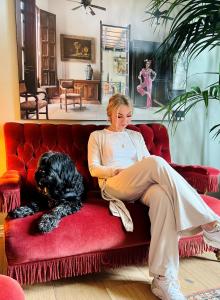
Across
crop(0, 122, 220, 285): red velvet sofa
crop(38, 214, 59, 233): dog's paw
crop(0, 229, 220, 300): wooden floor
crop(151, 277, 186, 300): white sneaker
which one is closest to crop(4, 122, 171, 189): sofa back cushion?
crop(0, 122, 220, 285): red velvet sofa

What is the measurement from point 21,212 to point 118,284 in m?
0.69

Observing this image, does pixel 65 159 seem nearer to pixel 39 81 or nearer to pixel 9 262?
pixel 9 262

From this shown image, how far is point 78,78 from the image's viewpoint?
7.29 feet

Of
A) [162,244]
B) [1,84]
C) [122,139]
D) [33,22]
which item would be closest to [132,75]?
[122,139]

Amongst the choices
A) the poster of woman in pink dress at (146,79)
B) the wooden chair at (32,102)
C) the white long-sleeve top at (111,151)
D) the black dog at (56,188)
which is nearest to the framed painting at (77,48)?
the wooden chair at (32,102)

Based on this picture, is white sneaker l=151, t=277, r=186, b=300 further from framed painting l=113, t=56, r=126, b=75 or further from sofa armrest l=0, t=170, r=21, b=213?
framed painting l=113, t=56, r=126, b=75

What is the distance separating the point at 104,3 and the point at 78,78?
0.64 meters

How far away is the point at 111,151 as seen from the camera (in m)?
1.87

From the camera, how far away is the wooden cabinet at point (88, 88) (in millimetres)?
2234

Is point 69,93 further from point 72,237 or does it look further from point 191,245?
point 191,245

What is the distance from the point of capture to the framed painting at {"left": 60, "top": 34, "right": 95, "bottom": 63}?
2152mm

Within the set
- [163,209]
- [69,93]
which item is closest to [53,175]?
[163,209]

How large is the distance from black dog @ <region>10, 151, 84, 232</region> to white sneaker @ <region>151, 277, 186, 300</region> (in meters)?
0.59

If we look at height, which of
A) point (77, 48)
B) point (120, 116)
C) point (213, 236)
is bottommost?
point (213, 236)
